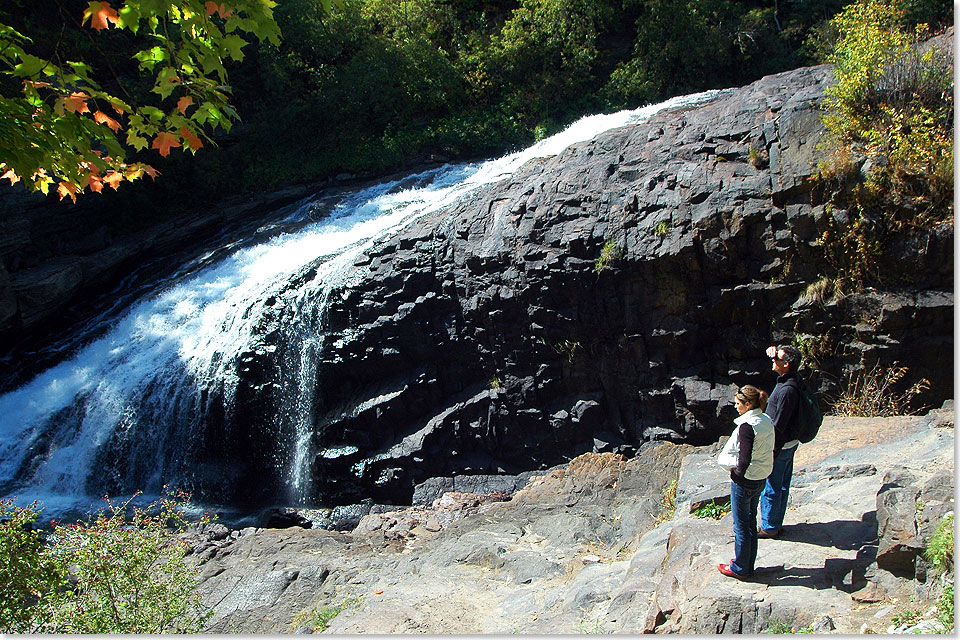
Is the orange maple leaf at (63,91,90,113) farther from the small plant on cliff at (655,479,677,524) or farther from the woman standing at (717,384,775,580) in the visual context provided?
the small plant on cliff at (655,479,677,524)

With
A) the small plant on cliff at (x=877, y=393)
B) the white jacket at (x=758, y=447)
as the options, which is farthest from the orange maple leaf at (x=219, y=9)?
the small plant on cliff at (x=877, y=393)

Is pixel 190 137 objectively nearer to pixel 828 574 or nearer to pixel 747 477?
pixel 747 477

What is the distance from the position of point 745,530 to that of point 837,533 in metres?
1.00

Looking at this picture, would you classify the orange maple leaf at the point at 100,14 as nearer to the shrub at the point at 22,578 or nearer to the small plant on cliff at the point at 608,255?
the shrub at the point at 22,578

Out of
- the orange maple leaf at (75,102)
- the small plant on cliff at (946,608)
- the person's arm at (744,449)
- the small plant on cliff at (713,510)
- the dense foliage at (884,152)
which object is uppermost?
the orange maple leaf at (75,102)

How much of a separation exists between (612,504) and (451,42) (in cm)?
1969

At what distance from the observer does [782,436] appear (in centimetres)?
466

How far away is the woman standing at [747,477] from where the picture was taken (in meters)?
4.25

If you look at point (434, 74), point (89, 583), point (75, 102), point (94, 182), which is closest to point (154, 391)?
point (89, 583)

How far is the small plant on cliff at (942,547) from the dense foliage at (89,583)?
4888mm

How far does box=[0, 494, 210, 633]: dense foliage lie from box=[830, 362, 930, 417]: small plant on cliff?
22.8 feet

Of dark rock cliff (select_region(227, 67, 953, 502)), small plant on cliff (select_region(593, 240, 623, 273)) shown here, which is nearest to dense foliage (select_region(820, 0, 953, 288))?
dark rock cliff (select_region(227, 67, 953, 502))

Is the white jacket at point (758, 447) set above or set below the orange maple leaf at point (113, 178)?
below

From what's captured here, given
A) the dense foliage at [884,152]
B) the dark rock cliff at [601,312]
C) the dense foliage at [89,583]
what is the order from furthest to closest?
the dark rock cliff at [601,312] → the dense foliage at [884,152] → the dense foliage at [89,583]
